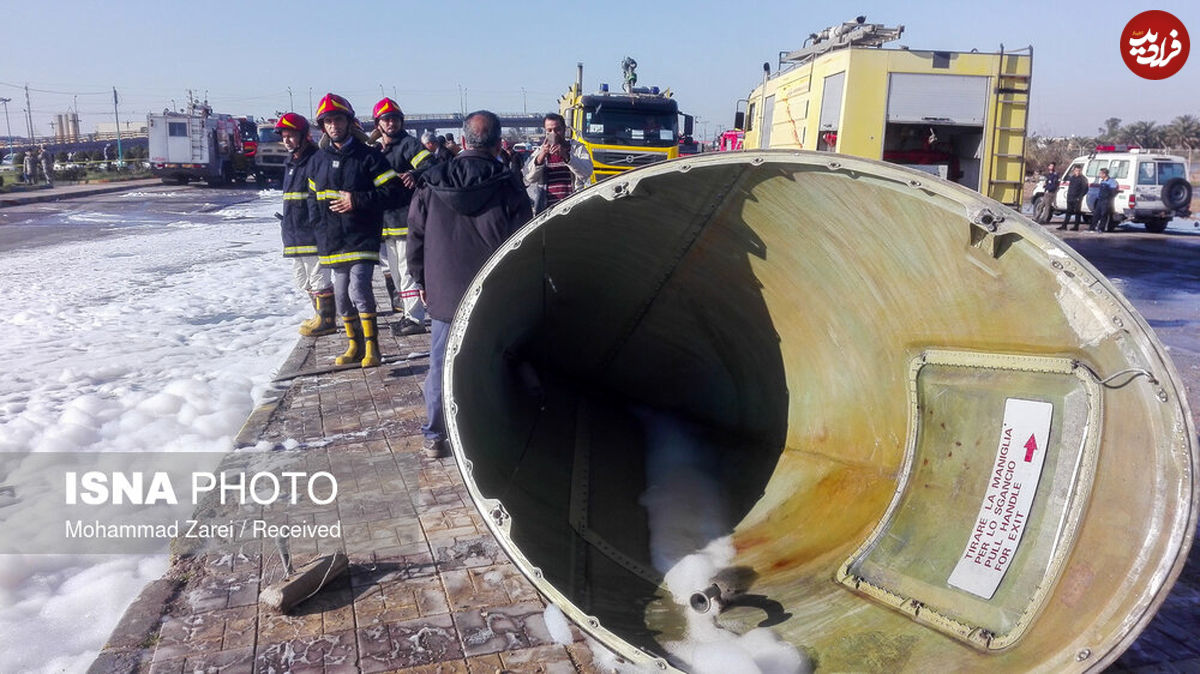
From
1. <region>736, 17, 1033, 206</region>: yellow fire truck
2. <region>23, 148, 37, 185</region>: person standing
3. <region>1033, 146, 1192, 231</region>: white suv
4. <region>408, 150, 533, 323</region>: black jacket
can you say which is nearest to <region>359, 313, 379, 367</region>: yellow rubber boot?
<region>408, 150, 533, 323</region>: black jacket

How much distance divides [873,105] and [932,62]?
0.95m

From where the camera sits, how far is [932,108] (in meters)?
11.8

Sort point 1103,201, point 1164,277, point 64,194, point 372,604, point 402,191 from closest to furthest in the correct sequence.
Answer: point 372,604, point 402,191, point 1164,277, point 1103,201, point 64,194

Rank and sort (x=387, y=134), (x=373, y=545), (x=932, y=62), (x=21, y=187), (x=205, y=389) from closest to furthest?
1. (x=373, y=545)
2. (x=205, y=389)
3. (x=387, y=134)
4. (x=932, y=62)
5. (x=21, y=187)

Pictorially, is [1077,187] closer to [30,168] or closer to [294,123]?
[294,123]

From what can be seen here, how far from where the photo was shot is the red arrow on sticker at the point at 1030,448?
9.35 ft

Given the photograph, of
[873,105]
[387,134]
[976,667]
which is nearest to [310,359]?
[387,134]

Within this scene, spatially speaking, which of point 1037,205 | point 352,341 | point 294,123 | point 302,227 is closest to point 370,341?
point 352,341

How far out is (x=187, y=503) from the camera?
4.35 m

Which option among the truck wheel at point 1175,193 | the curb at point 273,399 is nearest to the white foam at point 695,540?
the curb at point 273,399

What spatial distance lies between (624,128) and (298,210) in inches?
414

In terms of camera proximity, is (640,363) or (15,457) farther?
(640,363)

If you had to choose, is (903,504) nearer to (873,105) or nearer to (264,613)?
(264,613)

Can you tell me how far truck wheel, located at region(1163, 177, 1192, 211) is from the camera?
66.6ft
